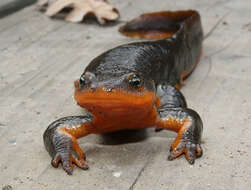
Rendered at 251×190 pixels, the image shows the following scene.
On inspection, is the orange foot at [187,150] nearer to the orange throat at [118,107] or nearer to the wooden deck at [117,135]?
the wooden deck at [117,135]

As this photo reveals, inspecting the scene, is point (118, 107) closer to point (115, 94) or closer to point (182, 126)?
point (115, 94)

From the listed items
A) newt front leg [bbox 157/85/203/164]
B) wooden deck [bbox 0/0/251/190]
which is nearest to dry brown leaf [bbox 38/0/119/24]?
wooden deck [bbox 0/0/251/190]

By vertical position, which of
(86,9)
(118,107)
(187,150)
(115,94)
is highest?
(115,94)

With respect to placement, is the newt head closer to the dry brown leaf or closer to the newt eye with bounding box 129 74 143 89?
the newt eye with bounding box 129 74 143 89

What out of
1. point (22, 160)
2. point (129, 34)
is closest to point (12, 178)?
point (22, 160)

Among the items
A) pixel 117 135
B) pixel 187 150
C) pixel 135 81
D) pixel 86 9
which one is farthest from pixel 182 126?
pixel 86 9
